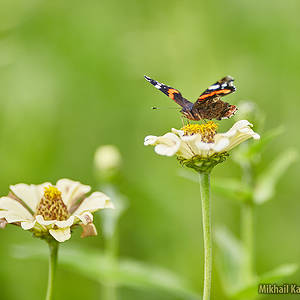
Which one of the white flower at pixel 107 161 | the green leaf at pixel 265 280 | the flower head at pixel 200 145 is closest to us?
the flower head at pixel 200 145

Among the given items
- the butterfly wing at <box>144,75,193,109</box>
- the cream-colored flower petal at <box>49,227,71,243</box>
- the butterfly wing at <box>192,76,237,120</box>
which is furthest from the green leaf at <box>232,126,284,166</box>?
the cream-colored flower petal at <box>49,227,71,243</box>

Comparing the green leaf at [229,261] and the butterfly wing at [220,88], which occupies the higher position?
the butterfly wing at [220,88]

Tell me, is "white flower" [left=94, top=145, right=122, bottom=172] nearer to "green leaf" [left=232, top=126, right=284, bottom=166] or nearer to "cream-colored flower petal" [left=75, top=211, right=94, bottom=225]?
"green leaf" [left=232, top=126, right=284, bottom=166]

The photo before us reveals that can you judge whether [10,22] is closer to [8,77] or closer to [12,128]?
[8,77]

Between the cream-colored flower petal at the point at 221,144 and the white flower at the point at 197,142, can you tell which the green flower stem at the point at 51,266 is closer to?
the white flower at the point at 197,142

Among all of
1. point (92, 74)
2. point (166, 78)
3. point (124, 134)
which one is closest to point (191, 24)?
point (166, 78)

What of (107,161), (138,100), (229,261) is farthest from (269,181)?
(138,100)

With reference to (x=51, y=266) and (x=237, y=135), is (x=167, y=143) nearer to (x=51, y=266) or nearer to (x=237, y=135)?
(x=237, y=135)

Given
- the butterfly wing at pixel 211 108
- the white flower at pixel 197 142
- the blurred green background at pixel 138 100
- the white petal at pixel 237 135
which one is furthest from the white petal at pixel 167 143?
the blurred green background at pixel 138 100
